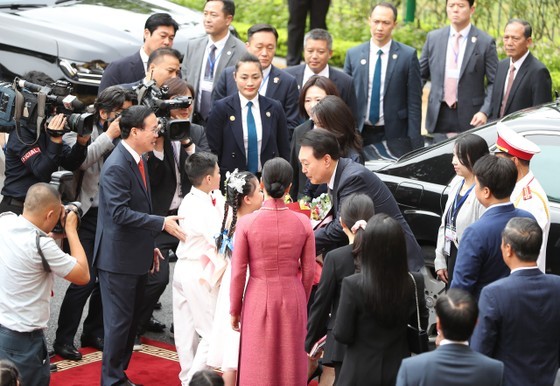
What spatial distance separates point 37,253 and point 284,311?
148cm

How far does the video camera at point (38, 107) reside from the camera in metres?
7.23

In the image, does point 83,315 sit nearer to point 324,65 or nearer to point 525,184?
point 324,65

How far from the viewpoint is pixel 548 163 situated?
7.73 m

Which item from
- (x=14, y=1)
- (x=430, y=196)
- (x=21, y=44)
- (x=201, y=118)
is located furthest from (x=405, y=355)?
(x=14, y=1)

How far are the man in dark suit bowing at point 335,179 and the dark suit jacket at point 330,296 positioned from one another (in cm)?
83

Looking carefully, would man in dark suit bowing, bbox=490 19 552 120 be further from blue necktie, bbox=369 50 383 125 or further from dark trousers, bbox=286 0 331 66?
dark trousers, bbox=286 0 331 66

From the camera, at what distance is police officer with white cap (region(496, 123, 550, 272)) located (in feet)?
21.7

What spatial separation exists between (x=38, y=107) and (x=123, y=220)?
1.06 meters

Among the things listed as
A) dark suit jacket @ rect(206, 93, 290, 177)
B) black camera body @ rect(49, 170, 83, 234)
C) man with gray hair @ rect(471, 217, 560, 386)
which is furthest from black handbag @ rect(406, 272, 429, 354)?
dark suit jacket @ rect(206, 93, 290, 177)

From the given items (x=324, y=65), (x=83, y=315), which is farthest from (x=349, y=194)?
(x=324, y=65)

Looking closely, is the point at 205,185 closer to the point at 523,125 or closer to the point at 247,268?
the point at 247,268

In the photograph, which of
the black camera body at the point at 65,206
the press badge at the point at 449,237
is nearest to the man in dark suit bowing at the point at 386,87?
the press badge at the point at 449,237

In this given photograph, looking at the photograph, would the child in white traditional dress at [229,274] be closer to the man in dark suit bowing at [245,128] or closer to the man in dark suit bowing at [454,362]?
the man in dark suit bowing at [245,128]

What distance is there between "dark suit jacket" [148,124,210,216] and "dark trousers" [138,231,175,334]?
0.66 feet
